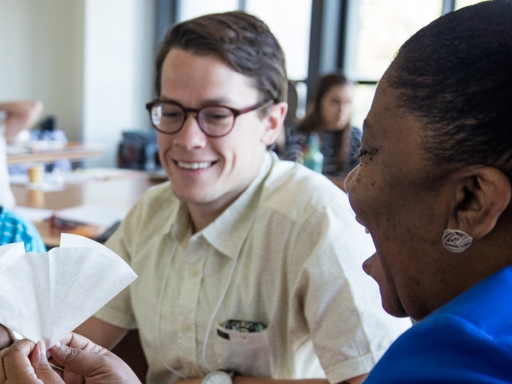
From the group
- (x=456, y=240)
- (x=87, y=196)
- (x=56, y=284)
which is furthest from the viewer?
(x=87, y=196)

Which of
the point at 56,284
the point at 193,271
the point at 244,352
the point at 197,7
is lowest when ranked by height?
the point at 244,352

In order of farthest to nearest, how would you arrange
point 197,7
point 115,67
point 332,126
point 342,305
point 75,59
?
point 197,7, point 115,67, point 75,59, point 332,126, point 342,305

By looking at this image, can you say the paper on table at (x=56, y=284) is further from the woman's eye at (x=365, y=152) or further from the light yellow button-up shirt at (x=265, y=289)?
the light yellow button-up shirt at (x=265, y=289)

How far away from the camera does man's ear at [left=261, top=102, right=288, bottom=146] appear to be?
1416 millimetres

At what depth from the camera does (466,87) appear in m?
0.56

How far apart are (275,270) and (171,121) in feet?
1.40

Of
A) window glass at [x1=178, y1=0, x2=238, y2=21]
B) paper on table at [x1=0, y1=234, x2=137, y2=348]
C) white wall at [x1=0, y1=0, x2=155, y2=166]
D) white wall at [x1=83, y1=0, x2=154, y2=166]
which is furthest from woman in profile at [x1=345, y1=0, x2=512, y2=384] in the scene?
window glass at [x1=178, y1=0, x2=238, y2=21]

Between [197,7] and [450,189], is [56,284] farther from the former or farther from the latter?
[197,7]

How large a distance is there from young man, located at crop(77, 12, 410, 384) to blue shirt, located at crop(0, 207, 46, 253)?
210mm

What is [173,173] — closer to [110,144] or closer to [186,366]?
[186,366]

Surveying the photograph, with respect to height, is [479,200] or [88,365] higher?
[479,200]

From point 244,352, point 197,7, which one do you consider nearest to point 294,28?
point 197,7

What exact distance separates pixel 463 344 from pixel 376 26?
5714mm

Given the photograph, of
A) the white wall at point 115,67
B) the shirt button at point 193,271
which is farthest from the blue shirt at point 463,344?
the white wall at point 115,67
